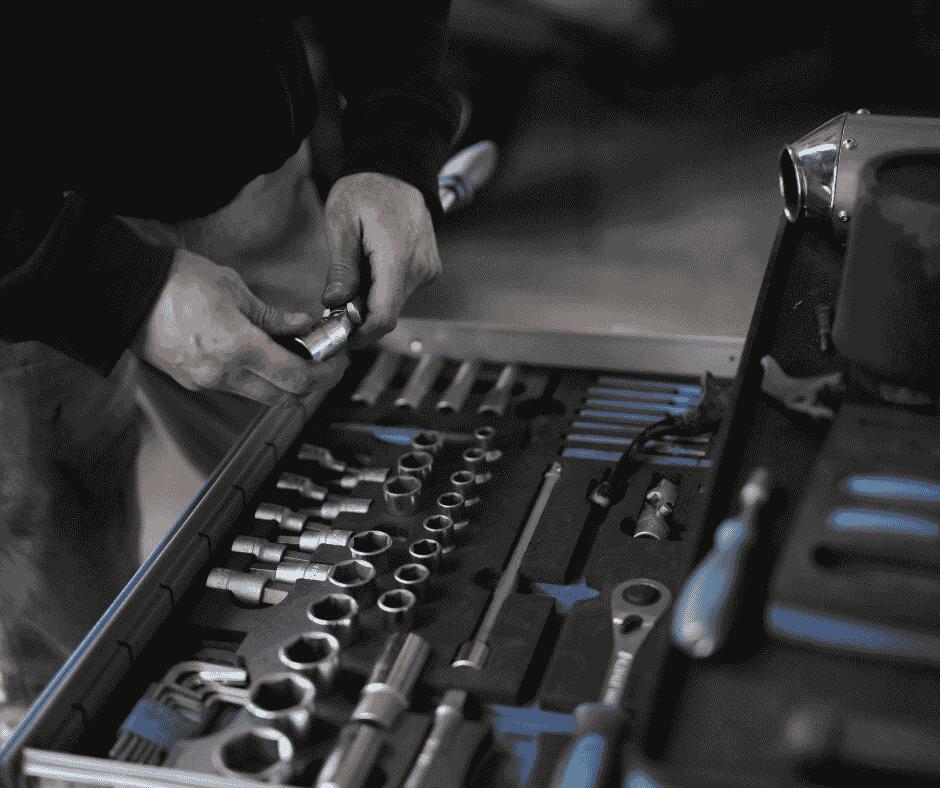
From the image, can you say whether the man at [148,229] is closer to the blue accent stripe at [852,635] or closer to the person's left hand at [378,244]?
the person's left hand at [378,244]

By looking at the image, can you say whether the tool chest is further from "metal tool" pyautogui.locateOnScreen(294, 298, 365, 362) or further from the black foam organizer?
"metal tool" pyautogui.locateOnScreen(294, 298, 365, 362)

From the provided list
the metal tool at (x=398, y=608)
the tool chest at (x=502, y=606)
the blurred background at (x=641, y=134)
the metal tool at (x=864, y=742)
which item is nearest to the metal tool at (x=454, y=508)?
the tool chest at (x=502, y=606)

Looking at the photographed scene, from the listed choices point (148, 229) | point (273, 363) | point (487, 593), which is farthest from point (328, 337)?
point (148, 229)

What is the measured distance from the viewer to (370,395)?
3.40ft

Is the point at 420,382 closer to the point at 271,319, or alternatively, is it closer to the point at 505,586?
the point at 271,319

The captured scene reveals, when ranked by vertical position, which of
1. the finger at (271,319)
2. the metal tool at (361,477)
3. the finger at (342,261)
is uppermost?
the finger at (271,319)

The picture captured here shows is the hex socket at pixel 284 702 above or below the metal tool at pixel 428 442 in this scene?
above

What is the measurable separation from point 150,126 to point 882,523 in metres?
0.73

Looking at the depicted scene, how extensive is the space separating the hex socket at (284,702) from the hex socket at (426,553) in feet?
0.46

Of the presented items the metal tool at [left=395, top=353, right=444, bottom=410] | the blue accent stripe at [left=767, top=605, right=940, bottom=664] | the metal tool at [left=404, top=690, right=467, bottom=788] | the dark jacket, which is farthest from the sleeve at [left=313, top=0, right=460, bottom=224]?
the blue accent stripe at [left=767, top=605, right=940, bottom=664]

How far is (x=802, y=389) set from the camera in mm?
691

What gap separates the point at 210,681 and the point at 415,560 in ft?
0.55

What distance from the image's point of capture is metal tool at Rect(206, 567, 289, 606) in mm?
788

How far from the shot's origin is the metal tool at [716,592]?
505mm
